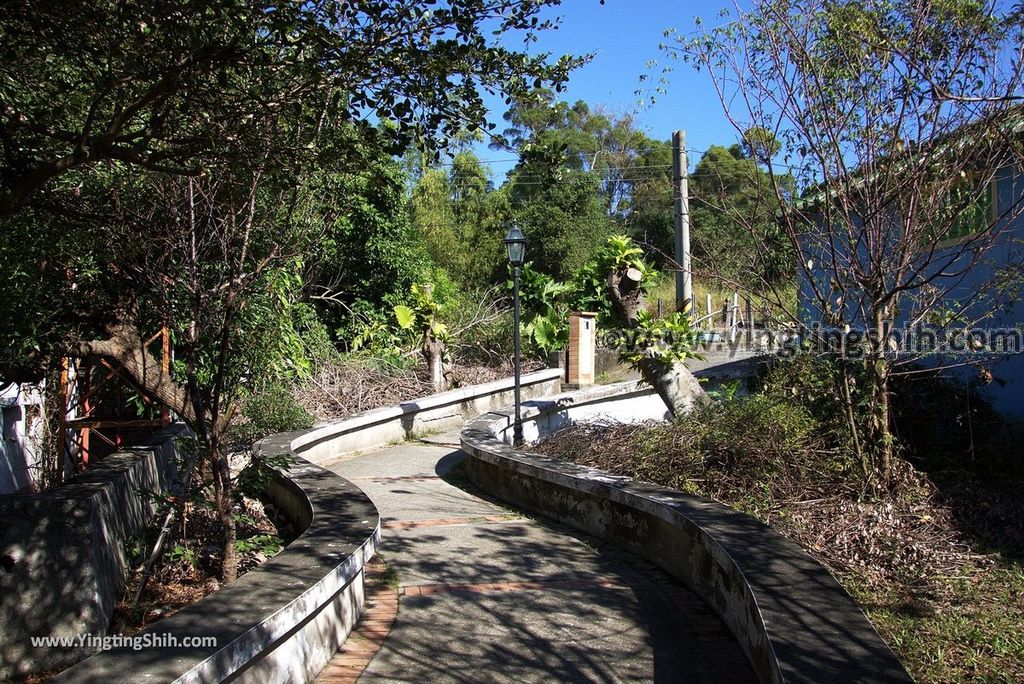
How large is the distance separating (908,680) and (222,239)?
4665mm

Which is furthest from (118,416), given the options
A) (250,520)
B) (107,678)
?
(107,678)

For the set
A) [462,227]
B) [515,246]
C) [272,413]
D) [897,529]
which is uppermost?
[462,227]

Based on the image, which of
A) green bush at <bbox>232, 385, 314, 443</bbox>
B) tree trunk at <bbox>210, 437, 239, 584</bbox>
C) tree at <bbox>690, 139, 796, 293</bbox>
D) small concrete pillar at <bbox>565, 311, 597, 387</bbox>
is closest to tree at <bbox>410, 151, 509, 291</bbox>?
small concrete pillar at <bbox>565, 311, 597, 387</bbox>

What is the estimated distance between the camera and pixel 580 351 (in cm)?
1905

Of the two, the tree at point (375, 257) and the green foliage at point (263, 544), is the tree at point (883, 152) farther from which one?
the tree at point (375, 257)

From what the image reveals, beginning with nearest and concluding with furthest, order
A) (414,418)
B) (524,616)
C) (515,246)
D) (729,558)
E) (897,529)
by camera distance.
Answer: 1. (729,558)
2. (524,616)
3. (897,529)
4. (515,246)
5. (414,418)

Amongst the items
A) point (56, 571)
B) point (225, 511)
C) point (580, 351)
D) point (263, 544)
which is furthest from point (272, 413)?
point (580, 351)

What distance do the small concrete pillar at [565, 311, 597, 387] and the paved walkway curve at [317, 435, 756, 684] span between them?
10577 mm

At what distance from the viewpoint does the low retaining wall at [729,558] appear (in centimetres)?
361

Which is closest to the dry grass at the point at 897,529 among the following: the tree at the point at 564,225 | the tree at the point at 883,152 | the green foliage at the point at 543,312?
the tree at the point at 883,152

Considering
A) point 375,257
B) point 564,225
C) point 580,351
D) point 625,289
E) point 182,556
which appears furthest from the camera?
point 564,225

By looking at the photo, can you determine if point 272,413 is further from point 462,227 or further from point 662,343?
point 462,227

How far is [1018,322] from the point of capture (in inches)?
362

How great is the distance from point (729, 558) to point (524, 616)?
1410 millimetres
